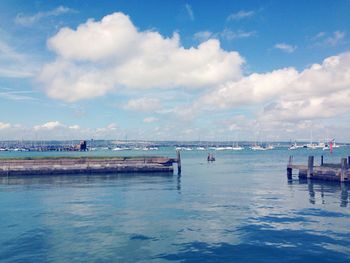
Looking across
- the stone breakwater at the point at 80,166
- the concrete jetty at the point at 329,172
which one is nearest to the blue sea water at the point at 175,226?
the concrete jetty at the point at 329,172

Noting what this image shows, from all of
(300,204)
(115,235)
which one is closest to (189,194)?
(300,204)

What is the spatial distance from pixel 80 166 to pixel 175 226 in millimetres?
58216

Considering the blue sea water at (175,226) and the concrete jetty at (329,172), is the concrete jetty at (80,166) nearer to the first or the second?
the concrete jetty at (329,172)

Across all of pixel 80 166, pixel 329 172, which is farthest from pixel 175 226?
pixel 80 166

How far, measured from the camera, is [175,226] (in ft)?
102

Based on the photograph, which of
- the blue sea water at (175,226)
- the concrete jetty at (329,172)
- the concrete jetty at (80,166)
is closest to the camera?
the blue sea water at (175,226)

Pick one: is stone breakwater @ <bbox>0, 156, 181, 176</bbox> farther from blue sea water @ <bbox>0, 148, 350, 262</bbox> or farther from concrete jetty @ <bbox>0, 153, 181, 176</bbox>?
blue sea water @ <bbox>0, 148, 350, 262</bbox>

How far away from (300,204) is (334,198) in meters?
6.92

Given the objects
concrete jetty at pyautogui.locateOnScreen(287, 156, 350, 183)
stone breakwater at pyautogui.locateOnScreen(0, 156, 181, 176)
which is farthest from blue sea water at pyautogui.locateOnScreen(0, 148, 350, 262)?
stone breakwater at pyautogui.locateOnScreen(0, 156, 181, 176)

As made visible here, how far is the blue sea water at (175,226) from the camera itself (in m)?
23.7

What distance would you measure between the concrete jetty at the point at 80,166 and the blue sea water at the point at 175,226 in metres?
30.9

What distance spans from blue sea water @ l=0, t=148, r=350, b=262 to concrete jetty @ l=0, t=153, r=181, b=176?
30856mm

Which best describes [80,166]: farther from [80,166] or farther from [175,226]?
[175,226]

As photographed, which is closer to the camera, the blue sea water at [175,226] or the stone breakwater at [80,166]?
the blue sea water at [175,226]
